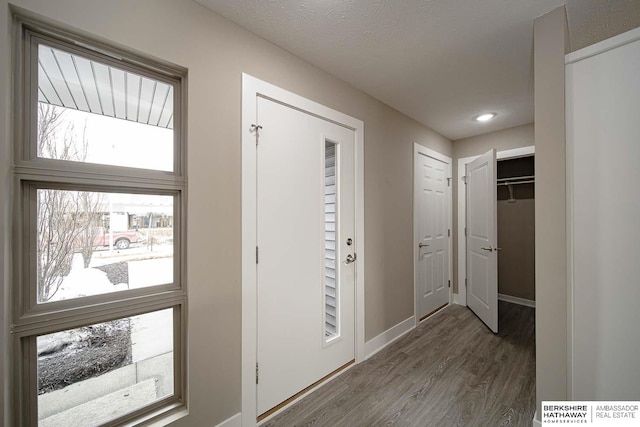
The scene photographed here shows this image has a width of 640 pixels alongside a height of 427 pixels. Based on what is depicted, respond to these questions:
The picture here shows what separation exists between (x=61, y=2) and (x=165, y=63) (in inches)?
14.8

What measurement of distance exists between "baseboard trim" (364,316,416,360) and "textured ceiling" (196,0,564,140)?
233cm

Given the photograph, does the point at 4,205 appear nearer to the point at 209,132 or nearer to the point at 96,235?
the point at 96,235

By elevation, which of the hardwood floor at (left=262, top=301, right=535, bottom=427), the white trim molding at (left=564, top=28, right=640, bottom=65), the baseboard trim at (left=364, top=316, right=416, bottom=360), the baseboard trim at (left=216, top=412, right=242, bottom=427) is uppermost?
the white trim molding at (left=564, top=28, right=640, bottom=65)

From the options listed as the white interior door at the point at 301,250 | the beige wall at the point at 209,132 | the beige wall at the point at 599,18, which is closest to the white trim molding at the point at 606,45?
the beige wall at the point at 599,18

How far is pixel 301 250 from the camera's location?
6.08 feet

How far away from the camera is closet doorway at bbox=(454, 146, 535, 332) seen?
143 inches

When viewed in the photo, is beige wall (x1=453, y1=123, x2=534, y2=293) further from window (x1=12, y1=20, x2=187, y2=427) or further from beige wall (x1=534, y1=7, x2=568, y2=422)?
window (x1=12, y1=20, x2=187, y2=427)

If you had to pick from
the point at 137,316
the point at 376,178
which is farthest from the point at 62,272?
the point at 376,178

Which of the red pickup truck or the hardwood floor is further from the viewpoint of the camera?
the hardwood floor

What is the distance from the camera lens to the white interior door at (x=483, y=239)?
281 centimetres

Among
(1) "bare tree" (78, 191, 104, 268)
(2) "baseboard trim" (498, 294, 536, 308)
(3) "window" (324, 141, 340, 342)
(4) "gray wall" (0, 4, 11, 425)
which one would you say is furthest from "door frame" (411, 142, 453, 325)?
(4) "gray wall" (0, 4, 11, 425)

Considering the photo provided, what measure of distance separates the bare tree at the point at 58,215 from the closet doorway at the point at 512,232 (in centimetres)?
383

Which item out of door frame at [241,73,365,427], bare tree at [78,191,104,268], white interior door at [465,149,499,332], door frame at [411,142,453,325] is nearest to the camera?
bare tree at [78,191,104,268]

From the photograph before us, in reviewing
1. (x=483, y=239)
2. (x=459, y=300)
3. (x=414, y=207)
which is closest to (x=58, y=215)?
(x=414, y=207)
